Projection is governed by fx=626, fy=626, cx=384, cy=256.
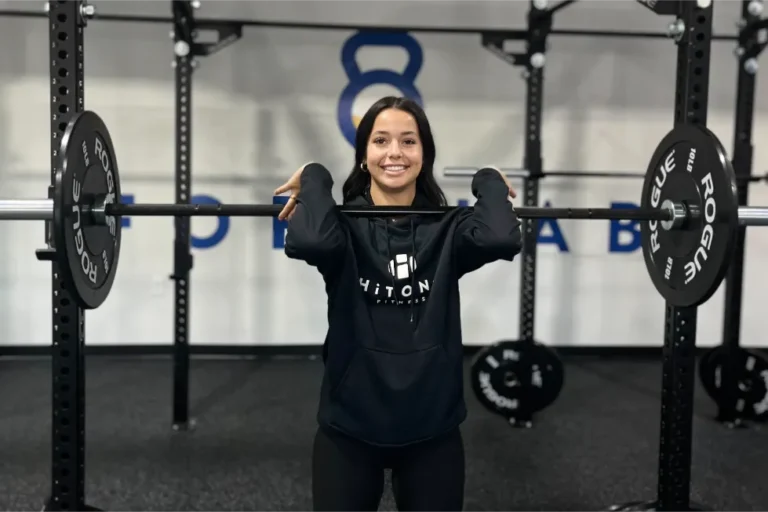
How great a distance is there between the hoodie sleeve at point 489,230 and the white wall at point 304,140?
2634 mm

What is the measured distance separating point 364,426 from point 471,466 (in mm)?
1411

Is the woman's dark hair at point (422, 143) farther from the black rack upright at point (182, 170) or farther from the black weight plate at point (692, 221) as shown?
the black rack upright at point (182, 170)

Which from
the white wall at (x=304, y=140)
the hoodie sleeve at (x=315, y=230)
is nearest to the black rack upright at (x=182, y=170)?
the white wall at (x=304, y=140)

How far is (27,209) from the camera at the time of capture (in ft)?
4.60

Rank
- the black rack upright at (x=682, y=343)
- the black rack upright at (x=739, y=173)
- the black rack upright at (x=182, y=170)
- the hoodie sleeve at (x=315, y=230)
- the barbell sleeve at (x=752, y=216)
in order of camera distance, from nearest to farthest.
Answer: the hoodie sleeve at (x=315, y=230) < the barbell sleeve at (x=752, y=216) < the black rack upright at (x=682, y=343) < the black rack upright at (x=182, y=170) < the black rack upright at (x=739, y=173)

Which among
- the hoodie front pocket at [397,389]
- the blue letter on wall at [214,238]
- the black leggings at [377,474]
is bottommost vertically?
the black leggings at [377,474]

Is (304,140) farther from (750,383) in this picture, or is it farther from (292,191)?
(750,383)

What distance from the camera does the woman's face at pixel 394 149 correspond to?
1.30 m

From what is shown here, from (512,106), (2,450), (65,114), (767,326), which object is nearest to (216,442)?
(2,450)

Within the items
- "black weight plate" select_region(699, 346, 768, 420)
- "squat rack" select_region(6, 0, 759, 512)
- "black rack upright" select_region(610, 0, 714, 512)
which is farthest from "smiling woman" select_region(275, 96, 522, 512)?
"black weight plate" select_region(699, 346, 768, 420)

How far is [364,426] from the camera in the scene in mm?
1207

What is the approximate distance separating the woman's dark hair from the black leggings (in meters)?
0.52

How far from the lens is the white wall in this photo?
12.2 ft

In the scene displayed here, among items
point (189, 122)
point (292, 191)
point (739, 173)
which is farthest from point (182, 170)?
point (739, 173)
